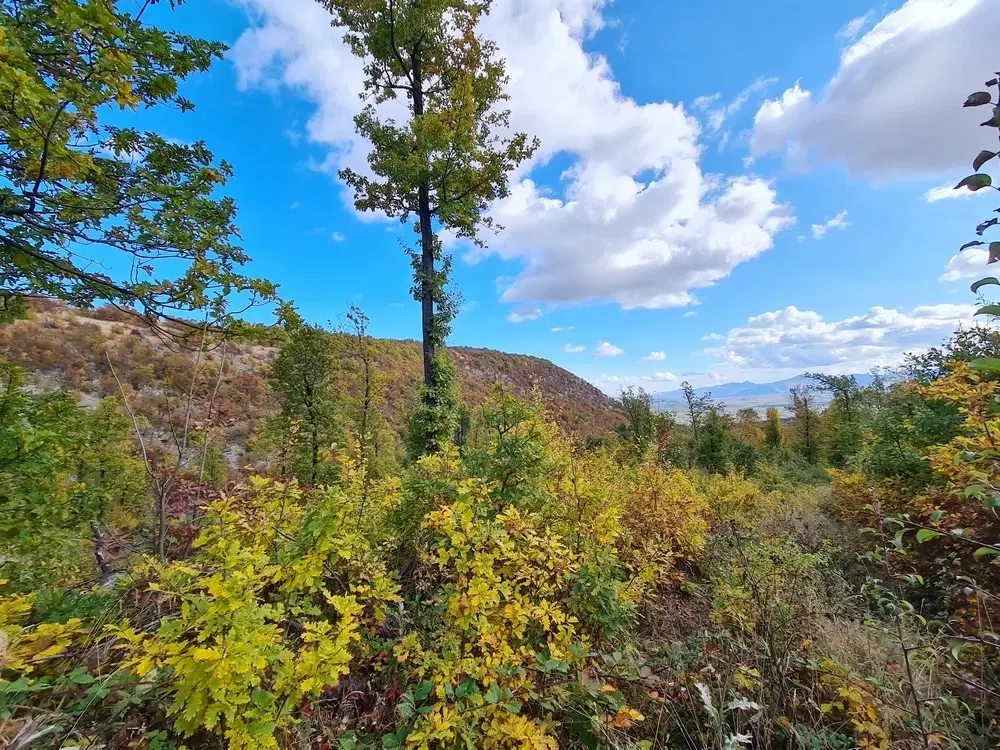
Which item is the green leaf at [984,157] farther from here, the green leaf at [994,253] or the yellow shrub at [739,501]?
the yellow shrub at [739,501]

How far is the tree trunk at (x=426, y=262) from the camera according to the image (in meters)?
8.57

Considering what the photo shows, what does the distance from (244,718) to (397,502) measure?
66.2 inches

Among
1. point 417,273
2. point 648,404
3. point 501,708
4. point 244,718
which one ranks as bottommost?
point 501,708

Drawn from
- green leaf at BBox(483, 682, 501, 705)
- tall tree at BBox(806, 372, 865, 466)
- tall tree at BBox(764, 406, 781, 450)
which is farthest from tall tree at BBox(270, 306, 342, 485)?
tall tree at BBox(764, 406, 781, 450)

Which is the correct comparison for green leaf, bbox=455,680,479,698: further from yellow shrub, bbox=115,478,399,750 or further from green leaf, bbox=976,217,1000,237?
green leaf, bbox=976,217,1000,237

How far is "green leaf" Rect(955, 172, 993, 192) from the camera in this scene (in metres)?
1.03

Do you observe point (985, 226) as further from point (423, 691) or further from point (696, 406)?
point (696, 406)

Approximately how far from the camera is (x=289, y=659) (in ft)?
5.34

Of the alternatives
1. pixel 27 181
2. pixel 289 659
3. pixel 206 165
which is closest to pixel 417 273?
pixel 206 165

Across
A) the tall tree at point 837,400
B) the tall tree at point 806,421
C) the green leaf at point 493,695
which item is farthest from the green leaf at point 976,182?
the tall tree at point 806,421

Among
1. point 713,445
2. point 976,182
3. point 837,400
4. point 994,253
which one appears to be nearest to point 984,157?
point 976,182

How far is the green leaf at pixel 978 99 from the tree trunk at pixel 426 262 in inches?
317

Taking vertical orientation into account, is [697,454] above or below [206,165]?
below

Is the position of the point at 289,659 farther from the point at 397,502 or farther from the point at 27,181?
the point at 27,181
